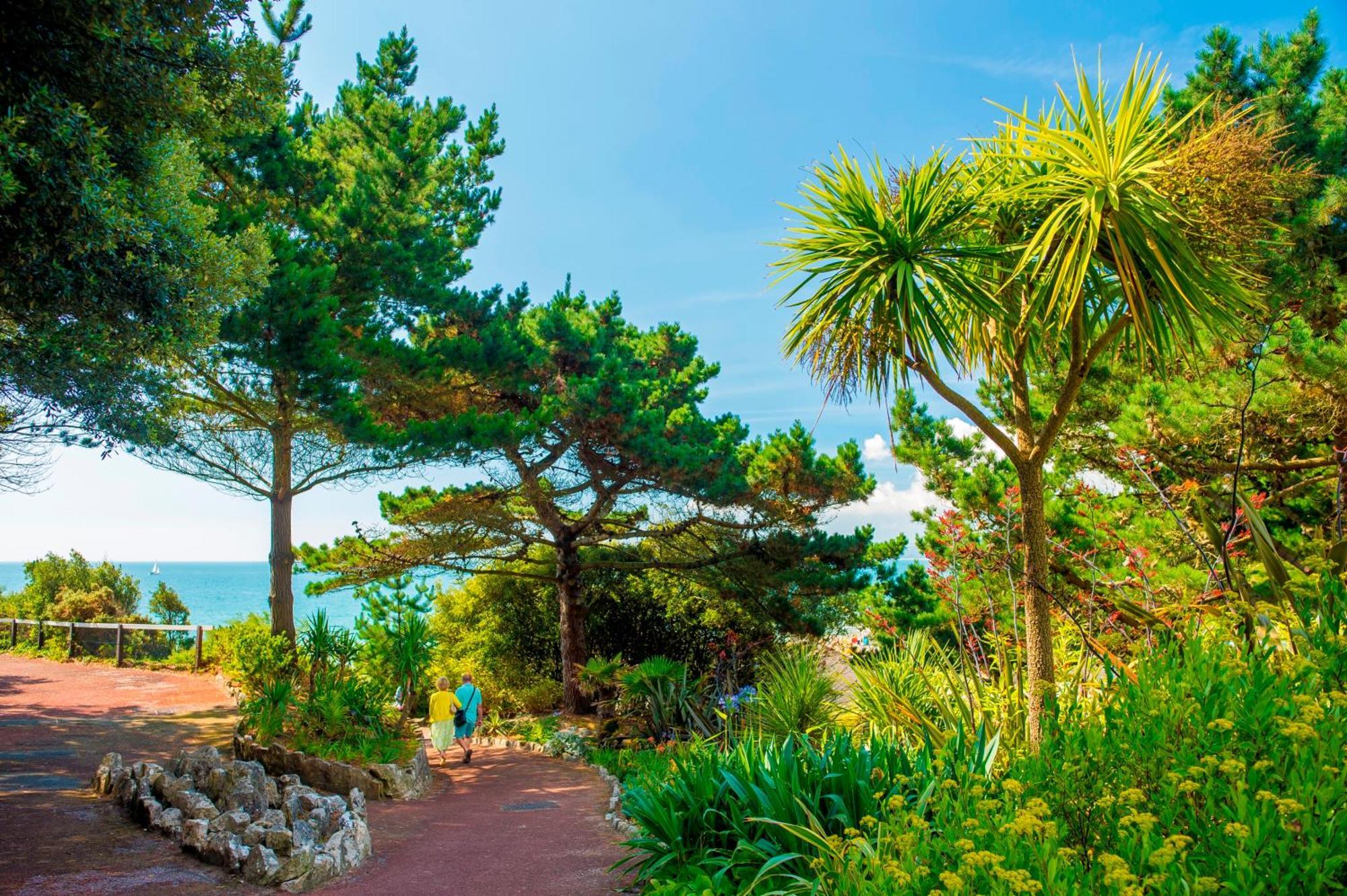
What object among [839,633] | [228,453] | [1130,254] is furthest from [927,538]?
[228,453]

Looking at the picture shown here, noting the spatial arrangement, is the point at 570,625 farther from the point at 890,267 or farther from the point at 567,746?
the point at 890,267

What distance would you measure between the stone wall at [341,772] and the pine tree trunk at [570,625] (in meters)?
4.98

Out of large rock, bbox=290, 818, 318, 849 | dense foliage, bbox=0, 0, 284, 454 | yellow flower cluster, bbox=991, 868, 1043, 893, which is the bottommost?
large rock, bbox=290, 818, 318, 849

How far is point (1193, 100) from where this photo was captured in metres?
11.3

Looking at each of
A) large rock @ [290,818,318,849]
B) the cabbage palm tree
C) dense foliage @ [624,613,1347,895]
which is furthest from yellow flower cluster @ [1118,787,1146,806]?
large rock @ [290,818,318,849]

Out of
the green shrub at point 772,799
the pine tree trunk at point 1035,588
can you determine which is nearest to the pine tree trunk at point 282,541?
the green shrub at point 772,799

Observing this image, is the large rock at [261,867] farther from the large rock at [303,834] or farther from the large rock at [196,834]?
the large rock at [196,834]

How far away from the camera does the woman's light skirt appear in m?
10.4

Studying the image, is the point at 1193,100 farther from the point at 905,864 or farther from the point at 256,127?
the point at 905,864

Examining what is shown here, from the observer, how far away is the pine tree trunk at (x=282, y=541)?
12766 millimetres

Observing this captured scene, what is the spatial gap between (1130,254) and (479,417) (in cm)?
872

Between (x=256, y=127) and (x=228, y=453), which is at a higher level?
(x=256, y=127)

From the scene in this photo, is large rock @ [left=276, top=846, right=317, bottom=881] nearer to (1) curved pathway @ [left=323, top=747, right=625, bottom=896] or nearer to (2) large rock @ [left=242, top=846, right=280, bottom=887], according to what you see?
(2) large rock @ [left=242, top=846, right=280, bottom=887]

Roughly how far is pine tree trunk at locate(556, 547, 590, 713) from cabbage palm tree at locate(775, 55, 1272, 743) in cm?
917
